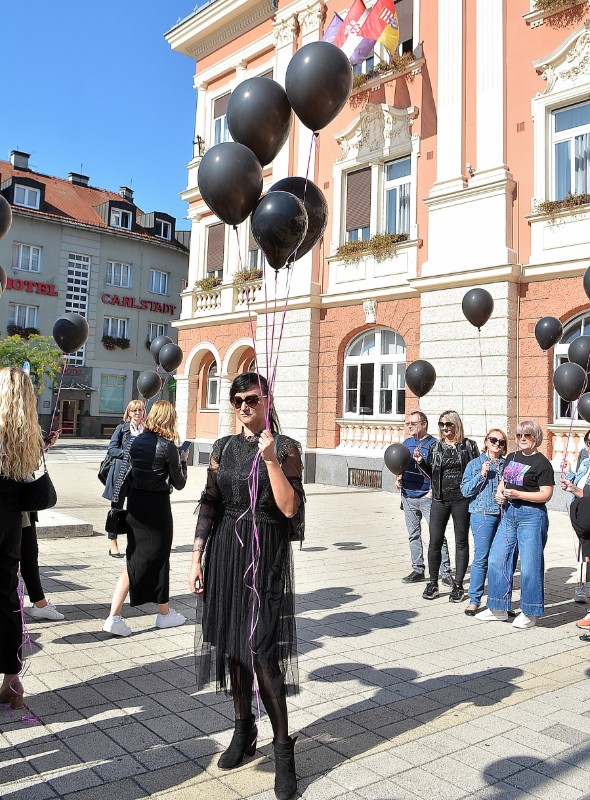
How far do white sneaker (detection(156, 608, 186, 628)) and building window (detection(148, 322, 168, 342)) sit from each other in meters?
37.9

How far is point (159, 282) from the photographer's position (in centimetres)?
4319

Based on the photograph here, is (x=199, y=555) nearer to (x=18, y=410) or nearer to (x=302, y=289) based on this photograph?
(x=18, y=410)

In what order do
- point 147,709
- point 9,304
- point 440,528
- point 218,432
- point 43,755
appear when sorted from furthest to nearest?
point 9,304 < point 218,432 < point 440,528 < point 147,709 < point 43,755

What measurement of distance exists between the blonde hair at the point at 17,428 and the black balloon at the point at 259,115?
77.4 inches

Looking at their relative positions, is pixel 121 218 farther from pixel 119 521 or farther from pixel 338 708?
pixel 338 708

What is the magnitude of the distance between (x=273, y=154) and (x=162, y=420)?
229cm

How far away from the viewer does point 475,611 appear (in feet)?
20.5

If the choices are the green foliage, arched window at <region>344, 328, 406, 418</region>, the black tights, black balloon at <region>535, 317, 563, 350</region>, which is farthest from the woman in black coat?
the green foliage

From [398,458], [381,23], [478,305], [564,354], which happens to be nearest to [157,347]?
[478,305]

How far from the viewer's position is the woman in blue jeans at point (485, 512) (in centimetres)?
629

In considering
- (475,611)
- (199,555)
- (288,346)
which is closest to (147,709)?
(199,555)

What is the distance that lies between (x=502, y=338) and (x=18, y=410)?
1130 cm

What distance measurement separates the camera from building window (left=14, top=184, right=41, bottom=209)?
37469 millimetres

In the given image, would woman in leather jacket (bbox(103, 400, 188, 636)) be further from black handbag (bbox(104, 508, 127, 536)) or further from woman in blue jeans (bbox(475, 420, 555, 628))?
woman in blue jeans (bbox(475, 420, 555, 628))
